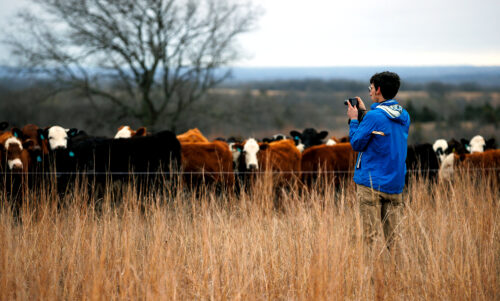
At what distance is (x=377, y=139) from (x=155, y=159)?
4.97 m

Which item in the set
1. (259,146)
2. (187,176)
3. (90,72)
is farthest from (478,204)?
(90,72)

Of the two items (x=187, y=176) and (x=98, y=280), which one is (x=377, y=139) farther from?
(x=187, y=176)

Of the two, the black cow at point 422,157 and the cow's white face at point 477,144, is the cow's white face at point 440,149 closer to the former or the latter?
the black cow at point 422,157

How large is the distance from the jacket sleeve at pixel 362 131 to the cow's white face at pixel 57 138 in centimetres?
614

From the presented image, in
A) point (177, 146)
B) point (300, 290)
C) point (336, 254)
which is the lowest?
point (300, 290)

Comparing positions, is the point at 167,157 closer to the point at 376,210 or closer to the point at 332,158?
the point at 332,158

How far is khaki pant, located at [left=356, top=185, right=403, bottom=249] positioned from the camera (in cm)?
401

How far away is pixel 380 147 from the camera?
3.95m

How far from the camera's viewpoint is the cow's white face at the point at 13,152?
7.21 meters

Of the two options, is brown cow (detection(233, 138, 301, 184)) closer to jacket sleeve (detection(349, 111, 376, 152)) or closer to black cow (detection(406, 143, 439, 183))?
black cow (detection(406, 143, 439, 183))

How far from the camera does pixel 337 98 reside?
1196 inches

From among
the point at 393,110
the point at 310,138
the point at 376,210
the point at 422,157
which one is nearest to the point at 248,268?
the point at 376,210

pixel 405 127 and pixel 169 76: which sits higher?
pixel 169 76

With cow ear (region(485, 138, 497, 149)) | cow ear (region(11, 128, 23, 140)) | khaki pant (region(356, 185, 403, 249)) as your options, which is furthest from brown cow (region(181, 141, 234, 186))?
cow ear (region(485, 138, 497, 149))
